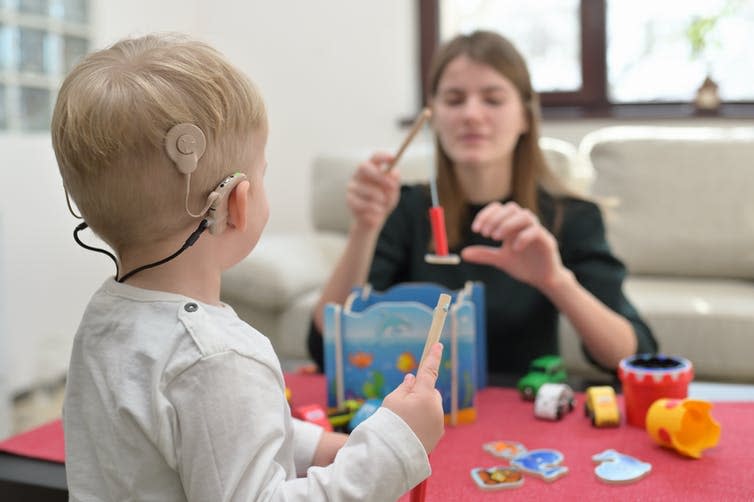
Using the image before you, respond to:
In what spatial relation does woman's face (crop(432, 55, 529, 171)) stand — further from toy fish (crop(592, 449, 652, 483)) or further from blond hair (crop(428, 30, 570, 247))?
toy fish (crop(592, 449, 652, 483))

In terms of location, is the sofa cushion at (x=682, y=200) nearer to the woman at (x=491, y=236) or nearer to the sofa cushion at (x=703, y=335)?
the sofa cushion at (x=703, y=335)

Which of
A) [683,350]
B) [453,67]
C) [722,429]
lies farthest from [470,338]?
[683,350]

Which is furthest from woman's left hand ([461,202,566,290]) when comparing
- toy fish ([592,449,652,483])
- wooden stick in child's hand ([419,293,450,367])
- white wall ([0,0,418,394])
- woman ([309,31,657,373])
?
white wall ([0,0,418,394])

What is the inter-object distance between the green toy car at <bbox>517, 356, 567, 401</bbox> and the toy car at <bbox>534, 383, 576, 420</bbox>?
2.2 inches

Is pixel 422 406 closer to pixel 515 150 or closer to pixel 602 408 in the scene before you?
A: pixel 602 408

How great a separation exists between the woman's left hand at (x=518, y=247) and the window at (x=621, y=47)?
244 cm

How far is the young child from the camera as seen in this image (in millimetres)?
602

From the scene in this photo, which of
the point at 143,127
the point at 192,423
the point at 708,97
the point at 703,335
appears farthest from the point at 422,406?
the point at 708,97

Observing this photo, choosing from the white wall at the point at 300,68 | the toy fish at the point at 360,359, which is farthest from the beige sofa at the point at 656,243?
the toy fish at the point at 360,359

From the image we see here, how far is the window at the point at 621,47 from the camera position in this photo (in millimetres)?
3404

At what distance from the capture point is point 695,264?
2609 millimetres

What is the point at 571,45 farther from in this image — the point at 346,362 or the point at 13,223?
the point at 346,362

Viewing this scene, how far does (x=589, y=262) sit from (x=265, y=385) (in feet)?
3.16

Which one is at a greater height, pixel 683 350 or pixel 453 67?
pixel 453 67
